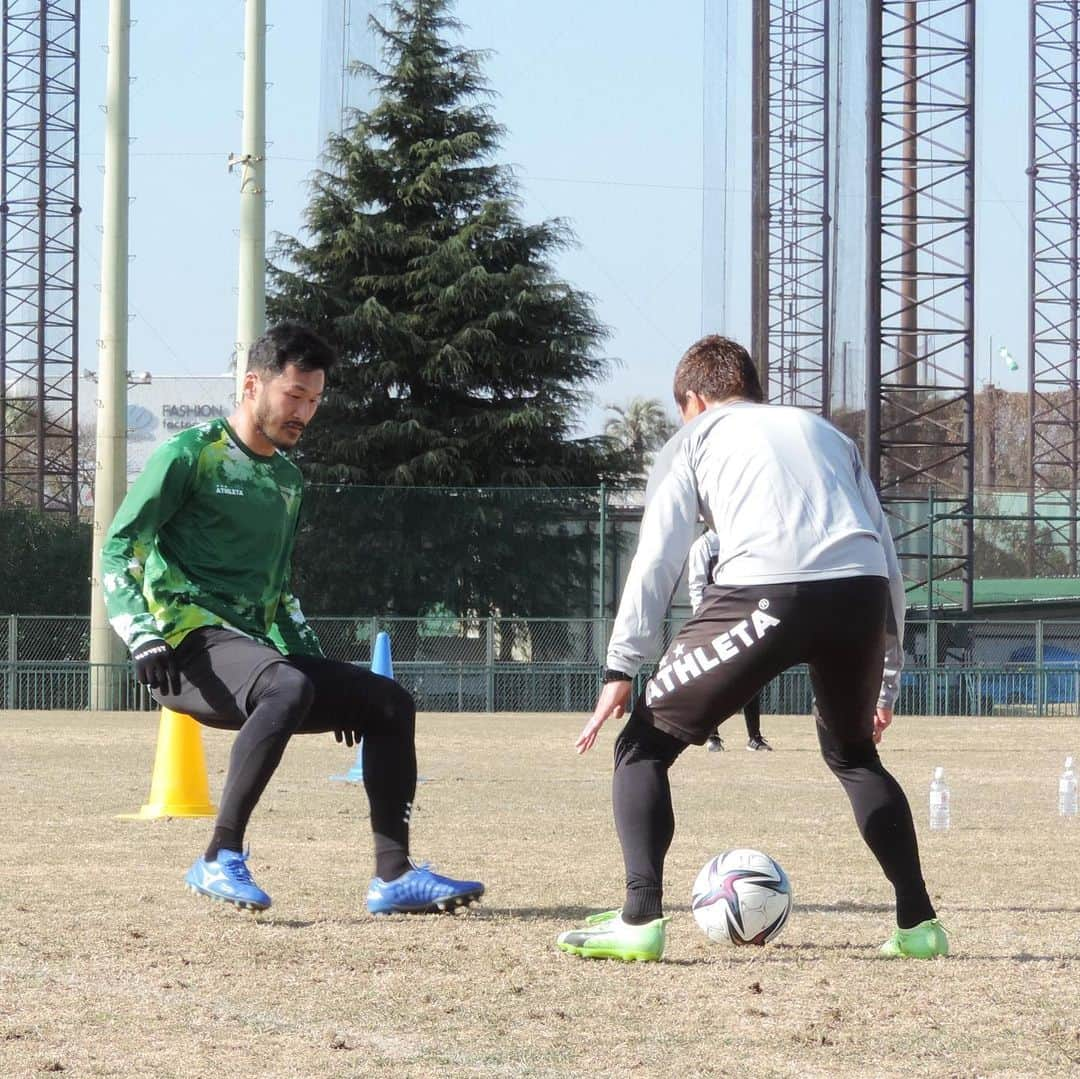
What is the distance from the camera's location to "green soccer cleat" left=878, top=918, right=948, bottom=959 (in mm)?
4938

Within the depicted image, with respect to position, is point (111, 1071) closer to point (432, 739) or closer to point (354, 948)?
point (354, 948)

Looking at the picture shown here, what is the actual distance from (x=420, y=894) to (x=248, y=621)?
1011mm

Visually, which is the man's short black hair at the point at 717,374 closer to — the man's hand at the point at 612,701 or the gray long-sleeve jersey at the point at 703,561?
the man's hand at the point at 612,701

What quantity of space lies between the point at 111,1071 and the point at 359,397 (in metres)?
31.4

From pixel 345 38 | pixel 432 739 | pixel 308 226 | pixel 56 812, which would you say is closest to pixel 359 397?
pixel 308 226

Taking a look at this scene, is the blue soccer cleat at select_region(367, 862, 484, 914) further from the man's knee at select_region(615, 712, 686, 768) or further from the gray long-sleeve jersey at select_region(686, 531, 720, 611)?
the gray long-sleeve jersey at select_region(686, 531, 720, 611)

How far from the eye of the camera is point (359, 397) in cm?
3462

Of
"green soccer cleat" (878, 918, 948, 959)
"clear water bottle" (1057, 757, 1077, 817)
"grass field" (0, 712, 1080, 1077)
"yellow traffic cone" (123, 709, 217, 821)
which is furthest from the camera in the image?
"clear water bottle" (1057, 757, 1077, 817)

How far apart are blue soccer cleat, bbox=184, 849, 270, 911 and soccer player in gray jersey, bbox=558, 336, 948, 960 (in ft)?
3.16

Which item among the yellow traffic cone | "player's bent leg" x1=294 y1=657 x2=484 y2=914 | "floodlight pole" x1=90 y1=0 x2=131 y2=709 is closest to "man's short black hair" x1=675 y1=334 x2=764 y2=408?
"player's bent leg" x1=294 y1=657 x2=484 y2=914

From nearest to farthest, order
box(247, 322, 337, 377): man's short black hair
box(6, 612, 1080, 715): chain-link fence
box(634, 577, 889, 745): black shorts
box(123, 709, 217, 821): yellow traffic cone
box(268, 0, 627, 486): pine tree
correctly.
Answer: box(634, 577, 889, 745): black shorts
box(247, 322, 337, 377): man's short black hair
box(123, 709, 217, 821): yellow traffic cone
box(6, 612, 1080, 715): chain-link fence
box(268, 0, 627, 486): pine tree

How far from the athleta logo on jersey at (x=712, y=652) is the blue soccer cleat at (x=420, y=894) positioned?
1.19 m

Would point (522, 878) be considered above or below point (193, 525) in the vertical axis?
below

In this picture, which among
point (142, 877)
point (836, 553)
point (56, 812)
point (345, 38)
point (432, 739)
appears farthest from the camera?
point (345, 38)
